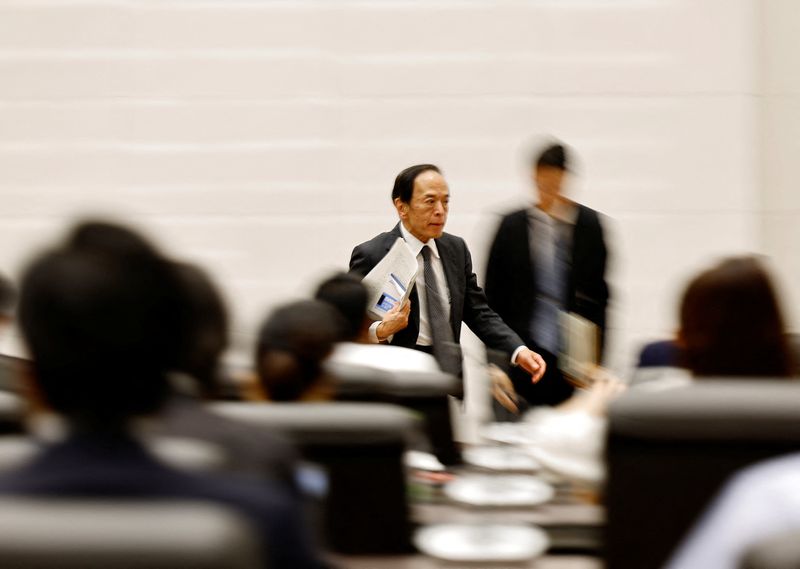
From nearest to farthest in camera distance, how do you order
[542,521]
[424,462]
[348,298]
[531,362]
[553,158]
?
[542,521] → [424,462] → [348,298] → [531,362] → [553,158]

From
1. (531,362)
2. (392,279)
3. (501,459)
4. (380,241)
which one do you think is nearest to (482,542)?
(501,459)

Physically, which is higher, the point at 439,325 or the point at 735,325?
the point at 735,325

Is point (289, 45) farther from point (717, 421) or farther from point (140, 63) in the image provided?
point (717, 421)

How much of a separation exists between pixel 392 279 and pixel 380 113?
2716 millimetres

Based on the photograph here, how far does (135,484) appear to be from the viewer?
0.98 m

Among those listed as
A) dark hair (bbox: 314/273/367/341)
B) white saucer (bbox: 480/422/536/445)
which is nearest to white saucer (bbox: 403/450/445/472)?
white saucer (bbox: 480/422/536/445)

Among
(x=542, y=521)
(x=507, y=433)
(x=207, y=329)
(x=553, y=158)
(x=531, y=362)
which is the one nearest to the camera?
(x=207, y=329)

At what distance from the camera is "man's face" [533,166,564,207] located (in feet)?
13.8

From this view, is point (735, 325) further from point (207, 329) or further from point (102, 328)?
point (102, 328)

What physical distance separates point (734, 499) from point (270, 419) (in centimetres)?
75

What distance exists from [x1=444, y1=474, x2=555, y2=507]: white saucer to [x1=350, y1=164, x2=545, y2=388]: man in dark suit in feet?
4.61

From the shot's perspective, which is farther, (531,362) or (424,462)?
(531,362)

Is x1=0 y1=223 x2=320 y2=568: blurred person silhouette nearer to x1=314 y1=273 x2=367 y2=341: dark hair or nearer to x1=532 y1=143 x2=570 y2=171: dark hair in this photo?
x1=314 y1=273 x2=367 y2=341: dark hair

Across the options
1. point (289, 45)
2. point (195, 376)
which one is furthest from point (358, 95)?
point (195, 376)
